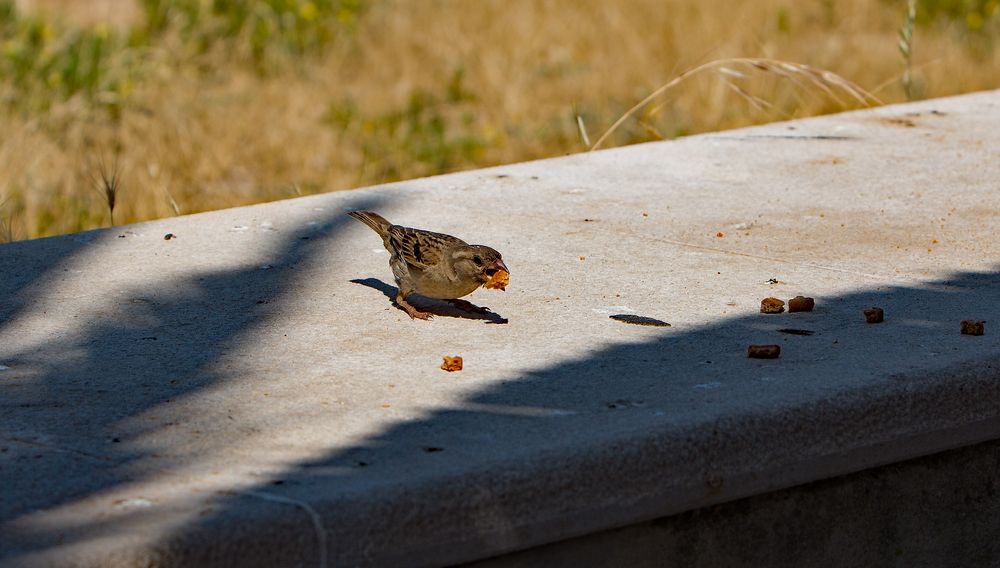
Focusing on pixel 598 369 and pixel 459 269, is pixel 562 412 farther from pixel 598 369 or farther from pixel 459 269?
pixel 459 269

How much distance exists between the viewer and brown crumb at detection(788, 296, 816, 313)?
3744 millimetres

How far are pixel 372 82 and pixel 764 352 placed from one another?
748cm

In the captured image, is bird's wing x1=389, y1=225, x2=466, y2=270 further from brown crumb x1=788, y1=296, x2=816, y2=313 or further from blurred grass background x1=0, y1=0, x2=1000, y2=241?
blurred grass background x1=0, y1=0, x2=1000, y2=241

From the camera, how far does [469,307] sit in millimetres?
3941

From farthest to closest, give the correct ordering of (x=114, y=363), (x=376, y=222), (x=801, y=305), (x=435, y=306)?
1. (x=376, y=222)
2. (x=435, y=306)
3. (x=801, y=305)
4. (x=114, y=363)

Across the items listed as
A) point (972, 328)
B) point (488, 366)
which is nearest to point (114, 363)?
point (488, 366)

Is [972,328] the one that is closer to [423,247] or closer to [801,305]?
[801,305]

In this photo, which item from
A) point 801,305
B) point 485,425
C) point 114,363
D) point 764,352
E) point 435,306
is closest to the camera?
point 485,425

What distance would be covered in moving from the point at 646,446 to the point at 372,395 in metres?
0.73

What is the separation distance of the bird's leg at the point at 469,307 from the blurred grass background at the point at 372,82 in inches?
108

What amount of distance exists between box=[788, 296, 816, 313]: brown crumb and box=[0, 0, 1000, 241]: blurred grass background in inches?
127

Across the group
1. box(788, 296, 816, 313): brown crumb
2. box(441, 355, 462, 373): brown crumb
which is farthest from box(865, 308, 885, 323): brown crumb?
box(441, 355, 462, 373): brown crumb

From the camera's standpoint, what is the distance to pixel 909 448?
3.06 meters

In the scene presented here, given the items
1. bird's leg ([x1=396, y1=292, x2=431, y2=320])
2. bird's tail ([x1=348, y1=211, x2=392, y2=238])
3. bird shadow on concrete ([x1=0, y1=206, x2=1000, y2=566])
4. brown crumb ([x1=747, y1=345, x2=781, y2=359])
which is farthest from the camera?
bird's tail ([x1=348, y1=211, x2=392, y2=238])
